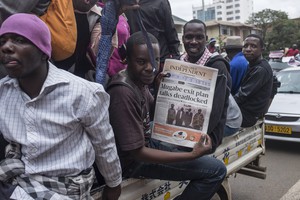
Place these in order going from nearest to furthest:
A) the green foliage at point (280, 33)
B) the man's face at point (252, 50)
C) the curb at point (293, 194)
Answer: the curb at point (293, 194) → the man's face at point (252, 50) → the green foliage at point (280, 33)

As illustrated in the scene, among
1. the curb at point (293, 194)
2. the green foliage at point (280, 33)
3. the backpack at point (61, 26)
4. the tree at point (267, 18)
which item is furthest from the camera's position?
the tree at point (267, 18)

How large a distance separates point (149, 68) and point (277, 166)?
3.81m

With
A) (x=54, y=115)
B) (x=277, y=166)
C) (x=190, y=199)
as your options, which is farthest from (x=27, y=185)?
(x=277, y=166)

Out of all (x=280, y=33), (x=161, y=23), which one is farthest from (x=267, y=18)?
(x=161, y=23)

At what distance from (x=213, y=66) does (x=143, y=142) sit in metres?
1.00

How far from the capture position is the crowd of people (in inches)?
59.6

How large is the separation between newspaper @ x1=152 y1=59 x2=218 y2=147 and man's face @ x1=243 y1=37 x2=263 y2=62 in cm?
236

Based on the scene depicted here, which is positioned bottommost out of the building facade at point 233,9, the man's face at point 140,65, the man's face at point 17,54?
the man's face at point 140,65

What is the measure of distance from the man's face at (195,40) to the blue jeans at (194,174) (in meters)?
0.85

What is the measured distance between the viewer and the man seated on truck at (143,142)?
1906 mm

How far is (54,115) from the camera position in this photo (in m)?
1.52

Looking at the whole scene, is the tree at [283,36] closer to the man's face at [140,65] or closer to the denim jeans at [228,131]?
the denim jeans at [228,131]

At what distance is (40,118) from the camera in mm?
1510

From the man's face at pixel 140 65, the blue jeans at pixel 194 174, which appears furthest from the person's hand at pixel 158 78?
the blue jeans at pixel 194 174
